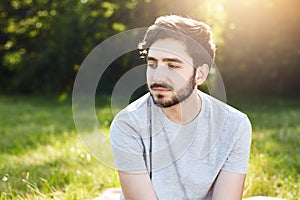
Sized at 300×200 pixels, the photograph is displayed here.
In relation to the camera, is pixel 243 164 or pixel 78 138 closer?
pixel 243 164

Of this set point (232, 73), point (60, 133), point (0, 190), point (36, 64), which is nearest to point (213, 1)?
point (232, 73)

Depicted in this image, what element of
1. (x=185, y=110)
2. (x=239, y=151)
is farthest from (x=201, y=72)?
(x=239, y=151)

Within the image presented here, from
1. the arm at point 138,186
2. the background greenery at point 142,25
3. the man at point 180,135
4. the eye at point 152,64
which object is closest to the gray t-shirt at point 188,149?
the man at point 180,135

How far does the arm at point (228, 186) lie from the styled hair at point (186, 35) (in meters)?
0.61

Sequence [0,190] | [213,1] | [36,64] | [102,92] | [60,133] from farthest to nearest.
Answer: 1. [36,64]
2. [102,92]
3. [213,1]
4. [60,133]
5. [0,190]

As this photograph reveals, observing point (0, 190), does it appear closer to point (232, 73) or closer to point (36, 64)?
point (232, 73)

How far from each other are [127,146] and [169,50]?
532 millimetres

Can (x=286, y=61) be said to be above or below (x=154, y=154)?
below

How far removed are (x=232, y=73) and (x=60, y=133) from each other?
715cm

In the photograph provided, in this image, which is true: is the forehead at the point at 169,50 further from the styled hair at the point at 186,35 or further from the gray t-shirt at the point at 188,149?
the gray t-shirt at the point at 188,149

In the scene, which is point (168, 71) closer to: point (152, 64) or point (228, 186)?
point (152, 64)

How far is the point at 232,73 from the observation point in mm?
12570

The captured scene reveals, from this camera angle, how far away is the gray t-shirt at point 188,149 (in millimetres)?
2662

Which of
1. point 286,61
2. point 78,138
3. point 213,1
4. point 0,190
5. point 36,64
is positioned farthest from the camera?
point 36,64
